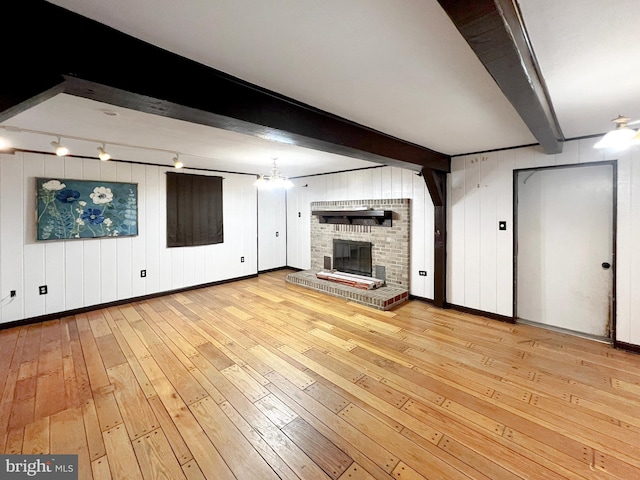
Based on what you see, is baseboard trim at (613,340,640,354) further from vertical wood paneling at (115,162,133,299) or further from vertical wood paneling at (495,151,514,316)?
vertical wood paneling at (115,162,133,299)

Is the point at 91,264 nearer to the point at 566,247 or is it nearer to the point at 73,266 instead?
the point at 73,266

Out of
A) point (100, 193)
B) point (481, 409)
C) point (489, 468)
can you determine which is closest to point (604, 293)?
point (481, 409)

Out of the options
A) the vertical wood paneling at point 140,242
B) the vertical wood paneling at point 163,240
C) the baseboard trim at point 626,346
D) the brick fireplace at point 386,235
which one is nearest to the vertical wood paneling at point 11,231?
the vertical wood paneling at point 140,242

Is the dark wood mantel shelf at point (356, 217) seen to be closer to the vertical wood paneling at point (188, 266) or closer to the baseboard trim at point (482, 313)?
the baseboard trim at point (482, 313)

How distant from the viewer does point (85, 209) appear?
4.25m

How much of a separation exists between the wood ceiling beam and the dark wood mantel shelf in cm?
306

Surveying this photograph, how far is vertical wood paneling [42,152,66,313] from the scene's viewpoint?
13.1 feet

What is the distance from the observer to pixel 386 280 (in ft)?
16.6

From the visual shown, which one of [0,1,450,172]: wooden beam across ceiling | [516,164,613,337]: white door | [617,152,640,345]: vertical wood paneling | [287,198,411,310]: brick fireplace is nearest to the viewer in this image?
[0,1,450,172]: wooden beam across ceiling

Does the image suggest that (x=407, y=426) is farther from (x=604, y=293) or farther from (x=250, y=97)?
(x=604, y=293)

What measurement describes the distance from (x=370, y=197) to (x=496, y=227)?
2.17 m

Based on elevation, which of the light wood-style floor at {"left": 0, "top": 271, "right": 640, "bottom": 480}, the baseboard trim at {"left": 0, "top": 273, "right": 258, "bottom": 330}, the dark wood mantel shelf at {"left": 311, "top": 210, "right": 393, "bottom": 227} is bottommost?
the light wood-style floor at {"left": 0, "top": 271, "right": 640, "bottom": 480}

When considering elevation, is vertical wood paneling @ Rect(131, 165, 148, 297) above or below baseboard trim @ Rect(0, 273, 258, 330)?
above

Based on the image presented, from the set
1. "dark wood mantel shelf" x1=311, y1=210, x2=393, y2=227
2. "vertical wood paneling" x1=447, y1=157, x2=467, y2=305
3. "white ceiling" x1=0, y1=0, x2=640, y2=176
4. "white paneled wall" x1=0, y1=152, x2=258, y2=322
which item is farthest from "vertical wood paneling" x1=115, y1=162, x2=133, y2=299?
"vertical wood paneling" x1=447, y1=157, x2=467, y2=305
